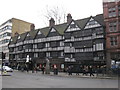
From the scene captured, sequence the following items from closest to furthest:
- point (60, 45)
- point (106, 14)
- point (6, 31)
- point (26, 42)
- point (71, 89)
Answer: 1. point (71, 89)
2. point (106, 14)
3. point (60, 45)
4. point (26, 42)
5. point (6, 31)

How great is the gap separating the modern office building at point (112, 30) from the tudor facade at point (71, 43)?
1265 millimetres

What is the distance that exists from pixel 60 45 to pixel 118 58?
16.3 m

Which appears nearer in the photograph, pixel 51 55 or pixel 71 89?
pixel 71 89

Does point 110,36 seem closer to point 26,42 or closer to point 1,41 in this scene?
point 26,42

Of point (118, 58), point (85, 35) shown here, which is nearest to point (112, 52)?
point (118, 58)

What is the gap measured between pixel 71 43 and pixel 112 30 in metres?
10.9

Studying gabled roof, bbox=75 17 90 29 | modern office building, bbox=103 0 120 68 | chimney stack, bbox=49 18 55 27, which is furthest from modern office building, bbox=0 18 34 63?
modern office building, bbox=103 0 120 68

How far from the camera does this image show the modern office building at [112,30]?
113 ft

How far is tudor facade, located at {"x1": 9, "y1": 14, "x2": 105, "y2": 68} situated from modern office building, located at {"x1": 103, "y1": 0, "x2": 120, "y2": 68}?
1265 millimetres

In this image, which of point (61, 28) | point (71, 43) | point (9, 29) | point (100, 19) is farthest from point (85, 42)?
point (9, 29)

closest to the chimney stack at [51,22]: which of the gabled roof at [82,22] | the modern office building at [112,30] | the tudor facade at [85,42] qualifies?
the tudor facade at [85,42]

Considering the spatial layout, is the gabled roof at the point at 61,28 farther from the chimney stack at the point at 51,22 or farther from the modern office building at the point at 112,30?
the modern office building at the point at 112,30

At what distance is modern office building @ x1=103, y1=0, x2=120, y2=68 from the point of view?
3450 centimetres

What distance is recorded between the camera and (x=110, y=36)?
35594 millimetres
